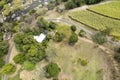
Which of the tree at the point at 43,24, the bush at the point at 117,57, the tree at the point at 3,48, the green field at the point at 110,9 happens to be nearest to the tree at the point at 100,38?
the bush at the point at 117,57

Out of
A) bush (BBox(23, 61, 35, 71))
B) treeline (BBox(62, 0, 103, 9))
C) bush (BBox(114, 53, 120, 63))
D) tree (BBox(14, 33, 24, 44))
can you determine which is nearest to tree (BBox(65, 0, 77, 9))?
treeline (BBox(62, 0, 103, 9))

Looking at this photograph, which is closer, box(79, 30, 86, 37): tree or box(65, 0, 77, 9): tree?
box(79, 30, 86, 37): tree

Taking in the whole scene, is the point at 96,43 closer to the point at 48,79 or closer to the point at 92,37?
the point at 92,37

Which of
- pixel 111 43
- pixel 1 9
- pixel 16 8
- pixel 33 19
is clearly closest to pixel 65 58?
pixel 111 43

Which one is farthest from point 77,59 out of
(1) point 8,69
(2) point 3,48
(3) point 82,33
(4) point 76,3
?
(2) point 3,48

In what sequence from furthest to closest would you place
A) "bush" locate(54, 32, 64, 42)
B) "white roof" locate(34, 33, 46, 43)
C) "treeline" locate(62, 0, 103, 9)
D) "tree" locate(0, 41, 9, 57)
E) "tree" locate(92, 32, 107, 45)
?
"treeline" locate(62, 0, 103, 9), "tree" locate(0, 41, 9, 57), "white roof" locate(34, 33, 46, 43), "bush" locate(54, 32, 64, 42), "tree" locate(92, 32, 107, 45)

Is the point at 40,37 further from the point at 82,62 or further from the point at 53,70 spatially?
the point at 82,62

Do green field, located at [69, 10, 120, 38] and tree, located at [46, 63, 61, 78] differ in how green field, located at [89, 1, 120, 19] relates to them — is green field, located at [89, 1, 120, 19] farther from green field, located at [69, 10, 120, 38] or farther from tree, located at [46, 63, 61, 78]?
tree, located at [46, 63, 61, 78]
